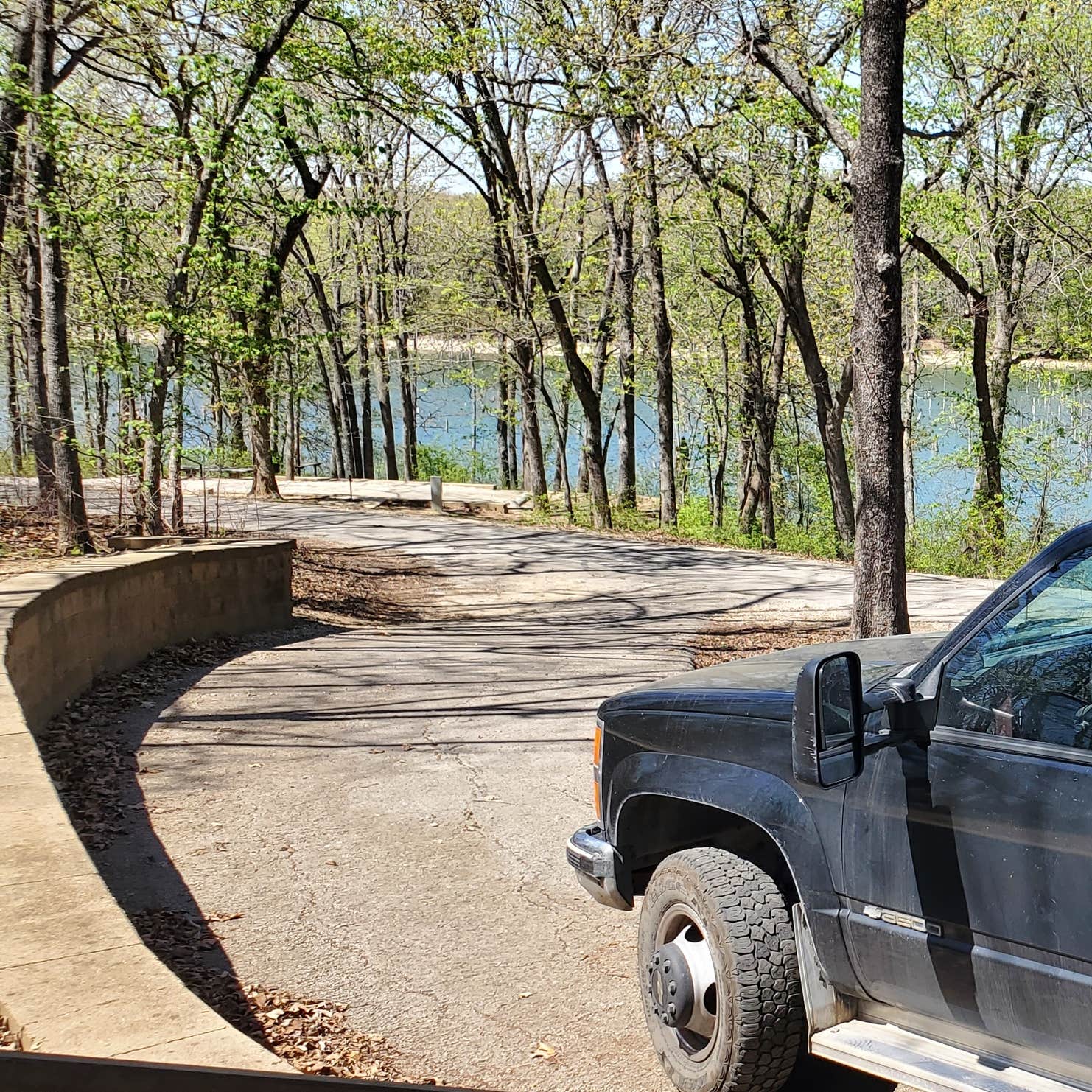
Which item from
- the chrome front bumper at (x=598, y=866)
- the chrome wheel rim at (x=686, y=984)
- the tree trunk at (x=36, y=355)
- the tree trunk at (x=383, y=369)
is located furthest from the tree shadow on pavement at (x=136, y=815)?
the tree trunk at (x=383, y=369)

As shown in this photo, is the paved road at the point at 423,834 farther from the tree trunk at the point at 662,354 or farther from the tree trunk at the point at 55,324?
the tree trunk at the point at 662,354

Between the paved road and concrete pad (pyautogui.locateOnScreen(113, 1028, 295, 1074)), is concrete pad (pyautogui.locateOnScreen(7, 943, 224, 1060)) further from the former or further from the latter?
the paved road

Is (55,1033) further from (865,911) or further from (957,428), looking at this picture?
(957,428)

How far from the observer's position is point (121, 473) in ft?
48.8

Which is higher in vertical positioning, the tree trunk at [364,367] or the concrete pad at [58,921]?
the tree trunk at [364,367]

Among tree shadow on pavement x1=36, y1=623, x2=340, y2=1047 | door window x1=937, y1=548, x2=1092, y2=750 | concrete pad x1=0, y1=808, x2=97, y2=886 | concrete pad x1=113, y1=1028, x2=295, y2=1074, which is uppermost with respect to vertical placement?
door window x1=937, y1=548, x2=1092, y2=750

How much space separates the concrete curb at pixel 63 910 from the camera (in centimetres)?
290

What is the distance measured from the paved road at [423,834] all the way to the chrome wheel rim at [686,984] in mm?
299

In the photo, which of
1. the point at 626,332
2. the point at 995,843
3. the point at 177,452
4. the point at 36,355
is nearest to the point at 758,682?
the point at 995,843

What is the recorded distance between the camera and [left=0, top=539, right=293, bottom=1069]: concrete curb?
114 inches

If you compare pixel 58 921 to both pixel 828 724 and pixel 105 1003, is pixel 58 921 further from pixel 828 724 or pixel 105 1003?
pixel 828 724

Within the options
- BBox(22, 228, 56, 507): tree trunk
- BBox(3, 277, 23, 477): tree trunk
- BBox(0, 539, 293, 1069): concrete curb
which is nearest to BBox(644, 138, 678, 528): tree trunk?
BBox(3, 277, 23, 477): tree trunk

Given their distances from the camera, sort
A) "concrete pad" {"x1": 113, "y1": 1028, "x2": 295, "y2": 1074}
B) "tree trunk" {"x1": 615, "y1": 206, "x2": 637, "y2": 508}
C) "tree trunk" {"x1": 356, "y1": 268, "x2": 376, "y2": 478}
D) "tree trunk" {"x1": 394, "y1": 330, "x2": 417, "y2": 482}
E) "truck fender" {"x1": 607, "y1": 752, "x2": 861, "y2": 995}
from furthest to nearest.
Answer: "tree trunk" {"x1": 394, "y1": 330, "x2": 417, "y2": 482} < "tree trunk" {"x1": 356, "y1": 268, "x2": 376, "y2": 478} < "tree trunk" {"x1": 615, "y1": 206, "x2": 637, "y2": 508} < "truck fender" {"x1": 607, "y1": 752, "x2": 861, "y2": 995} < "concrete pad" {"x1": 113, "y1": 1028, "x2": 295, "y2": 1074}

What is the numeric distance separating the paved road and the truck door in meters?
1.03
